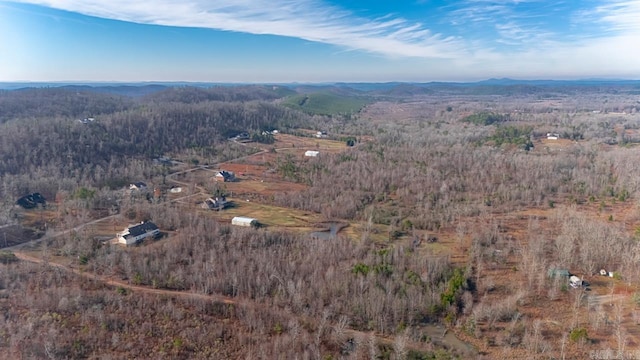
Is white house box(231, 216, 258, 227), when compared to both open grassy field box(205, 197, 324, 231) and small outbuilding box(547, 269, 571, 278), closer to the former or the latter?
open grassy field box(205, 197, 324, 231)

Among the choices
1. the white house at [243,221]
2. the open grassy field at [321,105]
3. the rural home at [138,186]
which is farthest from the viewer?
the open grassy field at [321,105]

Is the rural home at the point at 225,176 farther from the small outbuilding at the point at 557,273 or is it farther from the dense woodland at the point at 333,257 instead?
the small outbuilding at the point at 557,273

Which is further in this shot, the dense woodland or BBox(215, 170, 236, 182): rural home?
BBox(215, 170, 236, 182): rural home

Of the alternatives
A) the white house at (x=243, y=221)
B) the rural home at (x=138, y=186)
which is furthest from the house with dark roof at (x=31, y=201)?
the white house at (x=243, y=221)

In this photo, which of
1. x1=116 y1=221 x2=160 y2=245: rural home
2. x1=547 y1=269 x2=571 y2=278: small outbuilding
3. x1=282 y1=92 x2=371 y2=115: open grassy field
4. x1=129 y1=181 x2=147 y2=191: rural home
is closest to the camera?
x1=547 y1=269 x2=571 y2=278: small outbuilding

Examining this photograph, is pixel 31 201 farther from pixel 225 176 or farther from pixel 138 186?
pixel 225 176

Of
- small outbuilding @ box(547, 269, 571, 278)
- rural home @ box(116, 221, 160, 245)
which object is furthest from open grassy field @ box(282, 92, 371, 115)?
small outbuilding @ box(547, 269, 571, 278)
